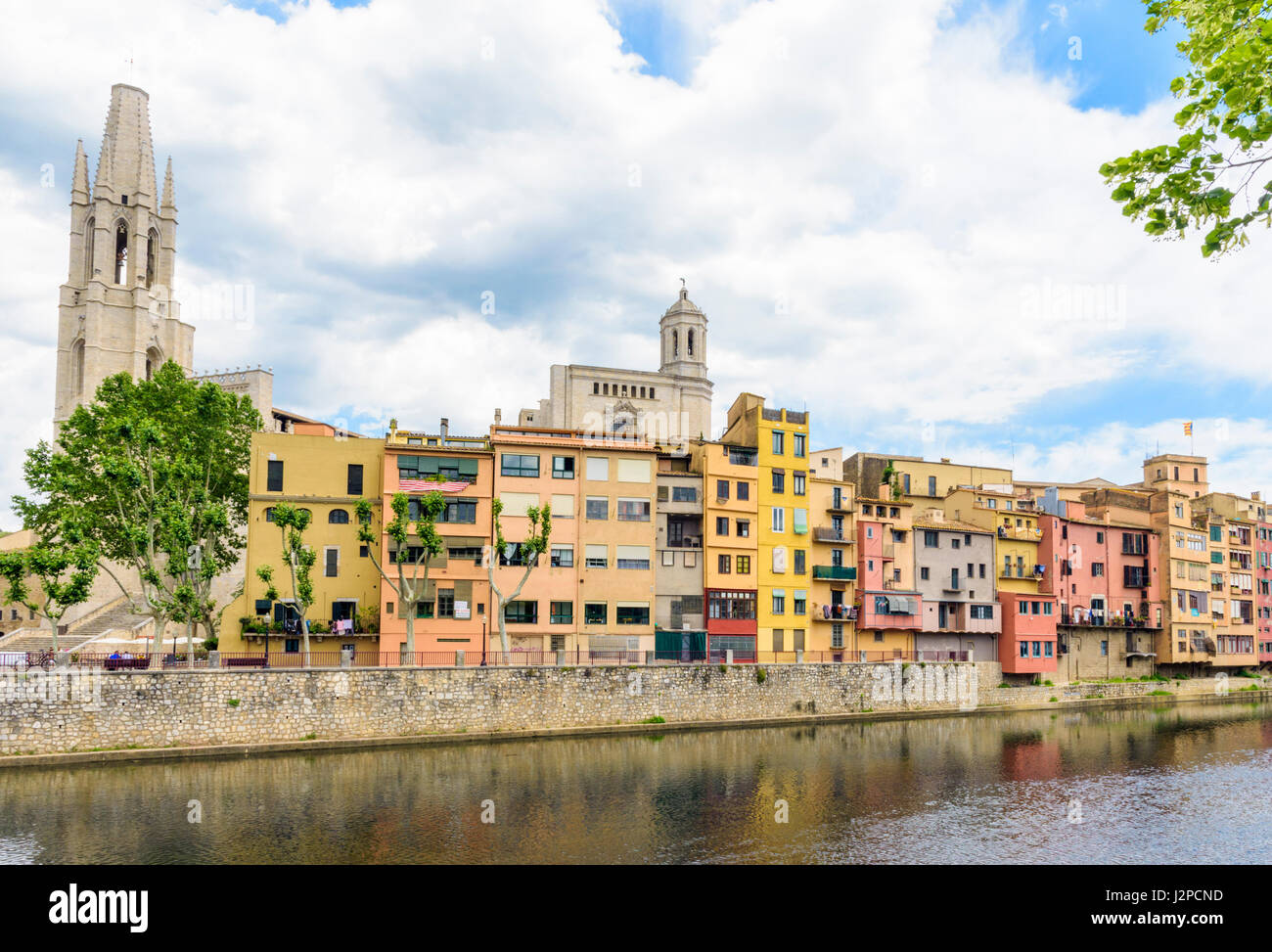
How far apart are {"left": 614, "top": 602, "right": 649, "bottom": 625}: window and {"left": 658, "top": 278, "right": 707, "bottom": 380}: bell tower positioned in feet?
203

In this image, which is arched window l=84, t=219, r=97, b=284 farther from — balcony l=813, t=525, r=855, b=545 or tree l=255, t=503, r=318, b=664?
balcony l=813, t=525, r=855, b=545

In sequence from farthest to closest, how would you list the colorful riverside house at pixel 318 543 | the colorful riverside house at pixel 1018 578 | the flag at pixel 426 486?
1. the colorful riverside house at pixel 1018 578
2. the flag at pixel 426 486
3. the colorful riverside house at pixel 318 543

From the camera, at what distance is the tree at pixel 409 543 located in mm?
44344

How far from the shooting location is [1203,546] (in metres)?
80.1

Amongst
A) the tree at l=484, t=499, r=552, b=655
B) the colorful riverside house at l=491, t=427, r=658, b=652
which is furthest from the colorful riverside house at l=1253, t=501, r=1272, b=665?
the tree at l=484, t=499, r=552, b=655

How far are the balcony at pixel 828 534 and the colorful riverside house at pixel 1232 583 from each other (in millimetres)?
40724

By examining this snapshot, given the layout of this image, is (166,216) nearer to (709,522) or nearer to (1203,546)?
(709,522)

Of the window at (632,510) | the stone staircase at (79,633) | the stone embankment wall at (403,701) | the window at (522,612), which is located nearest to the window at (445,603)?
the window at (522,612)

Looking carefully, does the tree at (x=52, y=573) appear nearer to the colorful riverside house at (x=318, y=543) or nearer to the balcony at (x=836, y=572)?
the colorful riverside house at (x=318, y=543)

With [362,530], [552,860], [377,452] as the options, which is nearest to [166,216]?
[377,452]

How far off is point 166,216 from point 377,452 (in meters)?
71.2

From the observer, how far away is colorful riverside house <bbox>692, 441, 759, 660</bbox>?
56.9 m

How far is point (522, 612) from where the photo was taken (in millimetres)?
51844
